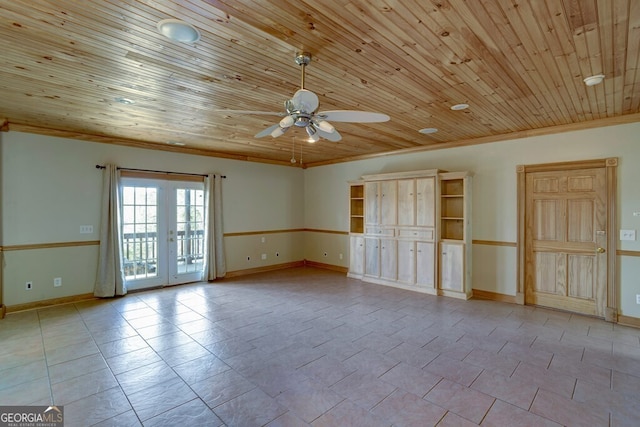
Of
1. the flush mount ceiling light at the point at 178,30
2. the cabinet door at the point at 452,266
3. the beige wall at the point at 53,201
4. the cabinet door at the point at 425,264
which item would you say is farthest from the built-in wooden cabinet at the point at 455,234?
the beige wall at the point at 53,201

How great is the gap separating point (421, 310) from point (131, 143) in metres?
5.64

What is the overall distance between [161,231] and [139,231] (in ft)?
1.24

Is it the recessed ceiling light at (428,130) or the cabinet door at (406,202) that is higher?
the recessed ceiling light at (428,130)

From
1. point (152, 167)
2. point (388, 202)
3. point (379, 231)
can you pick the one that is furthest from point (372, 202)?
point (152, 167)

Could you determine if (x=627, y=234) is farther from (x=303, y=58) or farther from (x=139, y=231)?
(x=139, y=231)

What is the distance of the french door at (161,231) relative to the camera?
5.59 metres

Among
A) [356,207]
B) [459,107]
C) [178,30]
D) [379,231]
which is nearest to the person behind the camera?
[178,30]

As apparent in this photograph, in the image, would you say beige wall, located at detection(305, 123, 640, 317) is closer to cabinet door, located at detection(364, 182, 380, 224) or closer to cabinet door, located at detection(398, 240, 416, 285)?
cabinet door, located at detection(364, 182, 380, 224)

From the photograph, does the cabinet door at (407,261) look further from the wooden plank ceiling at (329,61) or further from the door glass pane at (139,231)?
the door glass pane at (139,231)

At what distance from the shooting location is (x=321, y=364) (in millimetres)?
3020

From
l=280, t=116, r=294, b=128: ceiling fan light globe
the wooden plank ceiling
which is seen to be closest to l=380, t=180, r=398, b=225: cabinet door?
the wooden plank ceiling

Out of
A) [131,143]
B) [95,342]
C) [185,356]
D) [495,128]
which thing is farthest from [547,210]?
[131,143]

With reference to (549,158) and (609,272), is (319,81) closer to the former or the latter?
(549,158)

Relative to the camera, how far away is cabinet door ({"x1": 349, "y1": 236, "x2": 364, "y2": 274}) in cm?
654
